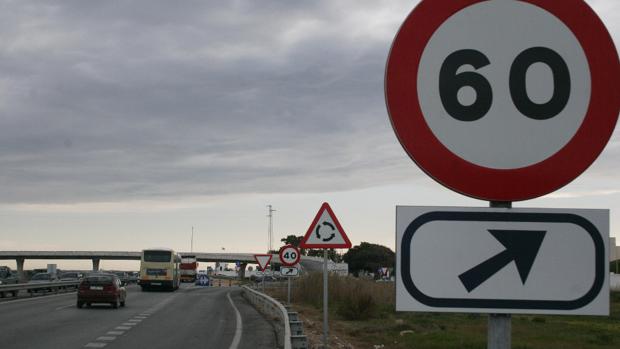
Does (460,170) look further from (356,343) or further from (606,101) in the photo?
(356,343)

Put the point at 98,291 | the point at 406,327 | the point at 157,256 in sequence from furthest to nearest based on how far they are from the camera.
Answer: the point at 157,256
the point at 98,291
the point at 406,327

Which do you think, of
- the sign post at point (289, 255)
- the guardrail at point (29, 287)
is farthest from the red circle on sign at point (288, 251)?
the guardrail at point (29, 287)

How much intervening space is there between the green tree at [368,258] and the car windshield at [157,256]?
74.7 m

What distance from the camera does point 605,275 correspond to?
2.74m

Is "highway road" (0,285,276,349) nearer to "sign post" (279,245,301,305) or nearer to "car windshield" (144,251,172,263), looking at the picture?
"sign post" (279,245,301,305)

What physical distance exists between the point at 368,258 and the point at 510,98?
443 ft

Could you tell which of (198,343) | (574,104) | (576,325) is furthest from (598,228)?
(576,325)

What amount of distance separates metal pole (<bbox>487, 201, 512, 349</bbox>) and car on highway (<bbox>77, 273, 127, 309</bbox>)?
36.1 m

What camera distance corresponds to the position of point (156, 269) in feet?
205

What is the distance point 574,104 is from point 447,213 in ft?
1.83

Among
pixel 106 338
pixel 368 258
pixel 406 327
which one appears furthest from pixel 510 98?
pixel 368 258

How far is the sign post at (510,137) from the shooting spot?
271cm

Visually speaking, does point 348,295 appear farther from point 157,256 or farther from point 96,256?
point 96,256

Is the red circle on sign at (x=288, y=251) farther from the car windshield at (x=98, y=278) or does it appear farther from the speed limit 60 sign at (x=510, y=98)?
the speed limit 60 sign at (x=510, y=98)
